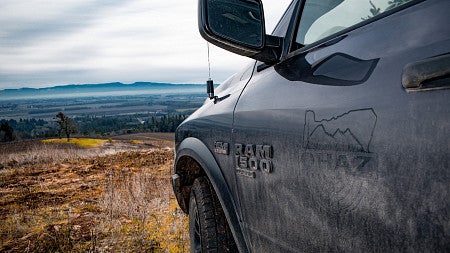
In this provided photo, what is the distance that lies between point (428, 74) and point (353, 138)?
24 centimetres

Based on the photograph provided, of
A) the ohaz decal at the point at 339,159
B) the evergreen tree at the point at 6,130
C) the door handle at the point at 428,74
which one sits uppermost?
the door handle at the point at 428,74

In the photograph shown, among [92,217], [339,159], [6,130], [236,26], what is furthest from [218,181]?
[6,130]

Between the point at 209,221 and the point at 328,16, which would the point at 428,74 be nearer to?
the point at 328,16

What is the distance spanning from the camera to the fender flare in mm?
1597

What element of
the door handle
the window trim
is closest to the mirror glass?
the window trim

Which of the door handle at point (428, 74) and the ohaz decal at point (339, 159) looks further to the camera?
the ohaz decal at point (339, 159)

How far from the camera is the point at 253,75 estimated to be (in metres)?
1.75

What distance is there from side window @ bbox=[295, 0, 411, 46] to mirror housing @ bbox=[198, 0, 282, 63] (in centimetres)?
17

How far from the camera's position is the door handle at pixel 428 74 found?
0.66 meters

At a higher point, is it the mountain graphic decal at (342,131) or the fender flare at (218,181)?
the mountain graphic decal at (342,131)

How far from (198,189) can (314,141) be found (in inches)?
A: 55.5

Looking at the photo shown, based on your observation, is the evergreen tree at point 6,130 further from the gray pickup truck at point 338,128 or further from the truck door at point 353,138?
the truck door at point 353,138

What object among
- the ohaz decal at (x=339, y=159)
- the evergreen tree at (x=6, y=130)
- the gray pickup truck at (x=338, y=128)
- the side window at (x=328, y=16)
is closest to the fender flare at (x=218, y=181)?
the gray pickup truck at (x=338, y=128)

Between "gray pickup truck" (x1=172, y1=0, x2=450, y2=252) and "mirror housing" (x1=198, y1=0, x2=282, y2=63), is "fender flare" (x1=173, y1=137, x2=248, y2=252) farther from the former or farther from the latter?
"mirror housing" (x1=198, y1=0, x2=282, y2=63)
